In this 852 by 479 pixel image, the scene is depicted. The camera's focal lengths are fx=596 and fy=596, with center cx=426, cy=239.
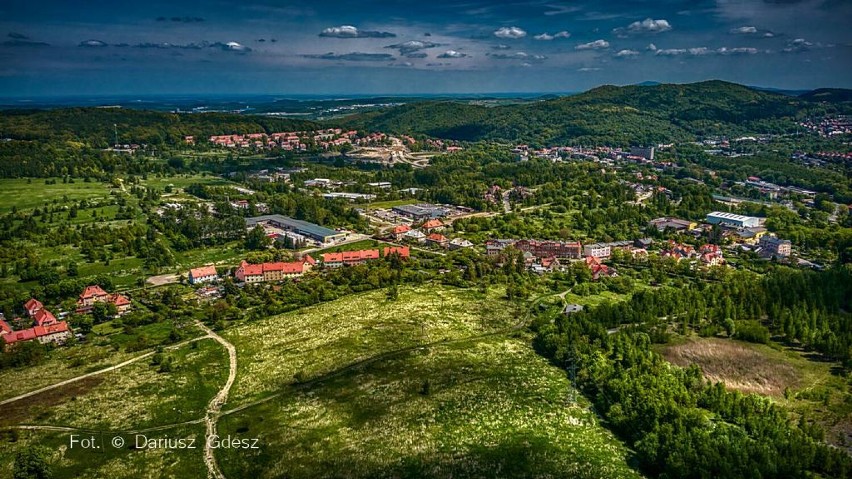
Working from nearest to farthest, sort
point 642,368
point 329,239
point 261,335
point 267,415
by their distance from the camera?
1. point 267,415
2. point 642,368
3. point 261,335
4. point 329,239

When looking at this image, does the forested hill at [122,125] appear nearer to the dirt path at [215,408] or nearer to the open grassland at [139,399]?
the dirt path at [215,408]

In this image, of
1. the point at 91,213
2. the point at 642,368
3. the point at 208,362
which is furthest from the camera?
the point at 91,213

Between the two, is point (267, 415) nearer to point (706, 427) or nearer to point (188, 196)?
point (706, 427)

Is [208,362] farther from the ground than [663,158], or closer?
closer

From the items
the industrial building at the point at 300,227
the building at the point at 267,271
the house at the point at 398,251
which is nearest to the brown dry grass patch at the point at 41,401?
the building at the point at 267,271

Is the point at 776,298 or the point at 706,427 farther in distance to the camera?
the point at 776,298

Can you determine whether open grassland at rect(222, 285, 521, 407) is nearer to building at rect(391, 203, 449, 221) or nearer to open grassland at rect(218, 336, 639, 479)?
open grassland at rect(218, 336, 639, 479)

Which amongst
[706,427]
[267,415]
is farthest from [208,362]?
[706,427]
